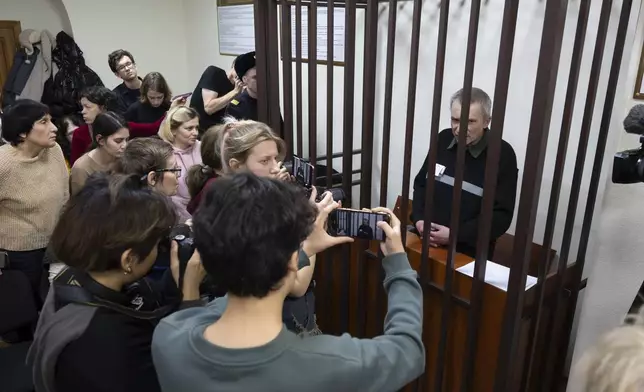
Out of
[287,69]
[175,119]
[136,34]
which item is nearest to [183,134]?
[175,119]

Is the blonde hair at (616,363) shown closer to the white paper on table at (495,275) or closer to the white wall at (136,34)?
the white paper on table at (495,275)

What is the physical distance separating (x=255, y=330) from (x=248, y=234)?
0.15 m

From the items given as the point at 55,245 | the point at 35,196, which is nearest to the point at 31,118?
the point at 35,196

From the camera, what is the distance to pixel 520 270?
1307mm

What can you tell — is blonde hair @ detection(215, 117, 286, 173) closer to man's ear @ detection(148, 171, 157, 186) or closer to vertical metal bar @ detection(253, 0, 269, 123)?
man's ear @ detection(148, 171, 157, 186)

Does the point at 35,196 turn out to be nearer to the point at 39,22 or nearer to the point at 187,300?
the point at 187,300

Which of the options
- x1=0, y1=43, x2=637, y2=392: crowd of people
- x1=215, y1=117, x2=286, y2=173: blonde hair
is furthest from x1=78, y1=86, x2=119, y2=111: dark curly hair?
x1=215, y1=117, x2=286, y2=173: blonde hair

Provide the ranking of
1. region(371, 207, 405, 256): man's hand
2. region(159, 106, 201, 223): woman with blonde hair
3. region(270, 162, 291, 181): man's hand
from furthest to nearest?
region(159, 106, 201, 223): woman with blonde hair
region(270, 162, 291, 181): man's hand
region(371, 207, 405, 256): man's hand

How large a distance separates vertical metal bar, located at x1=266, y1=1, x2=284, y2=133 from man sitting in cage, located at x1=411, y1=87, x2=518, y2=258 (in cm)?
72

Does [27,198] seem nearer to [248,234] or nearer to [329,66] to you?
[329,66]

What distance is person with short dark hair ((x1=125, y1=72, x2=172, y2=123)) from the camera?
9.95 ft

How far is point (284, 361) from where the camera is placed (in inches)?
27.7

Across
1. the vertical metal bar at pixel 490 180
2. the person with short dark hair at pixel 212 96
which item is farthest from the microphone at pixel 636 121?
the person with short dark hair at pixel 212 96

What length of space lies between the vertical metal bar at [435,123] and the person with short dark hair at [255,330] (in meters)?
0.72
